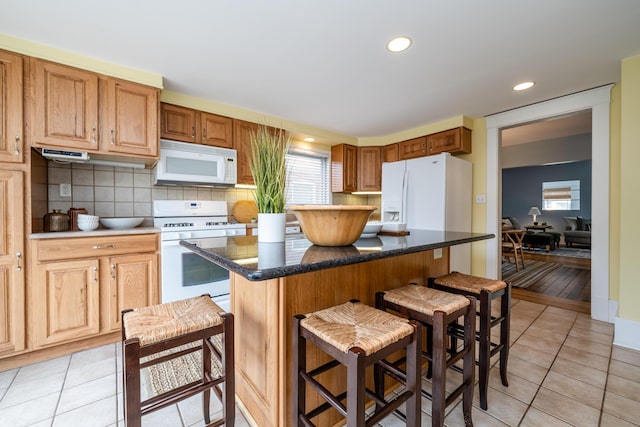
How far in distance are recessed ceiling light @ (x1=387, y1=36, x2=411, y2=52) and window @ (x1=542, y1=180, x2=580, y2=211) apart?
9.12 metres

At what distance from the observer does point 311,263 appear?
88 cm

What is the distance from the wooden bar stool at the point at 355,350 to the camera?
2.65 feet

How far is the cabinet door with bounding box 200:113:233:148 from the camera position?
2.85 meters

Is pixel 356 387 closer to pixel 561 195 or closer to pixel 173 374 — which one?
pixel 173 374

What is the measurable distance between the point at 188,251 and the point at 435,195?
8.74 feet

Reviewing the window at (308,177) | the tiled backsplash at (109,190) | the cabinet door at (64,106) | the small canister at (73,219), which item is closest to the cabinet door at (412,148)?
the window at (308,177)

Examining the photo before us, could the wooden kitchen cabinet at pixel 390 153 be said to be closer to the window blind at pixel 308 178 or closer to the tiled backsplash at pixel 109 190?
the window blind at pixel 308 178

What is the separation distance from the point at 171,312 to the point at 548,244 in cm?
833

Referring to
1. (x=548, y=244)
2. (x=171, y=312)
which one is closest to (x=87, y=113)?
(x=171, y=312)

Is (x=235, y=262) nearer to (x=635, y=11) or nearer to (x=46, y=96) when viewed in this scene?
(x=46, y=96)

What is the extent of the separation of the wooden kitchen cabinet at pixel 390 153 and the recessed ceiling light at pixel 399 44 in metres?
2.14

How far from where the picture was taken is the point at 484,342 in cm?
138

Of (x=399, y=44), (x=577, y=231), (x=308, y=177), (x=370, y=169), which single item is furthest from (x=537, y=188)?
(x=399, y=44)

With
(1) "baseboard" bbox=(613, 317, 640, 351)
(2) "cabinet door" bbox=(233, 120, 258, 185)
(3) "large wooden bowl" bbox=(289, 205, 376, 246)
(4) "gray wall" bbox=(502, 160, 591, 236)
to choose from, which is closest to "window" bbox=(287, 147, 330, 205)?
(2) "cabinet door" bbox=(233, 120, 258, 185)
